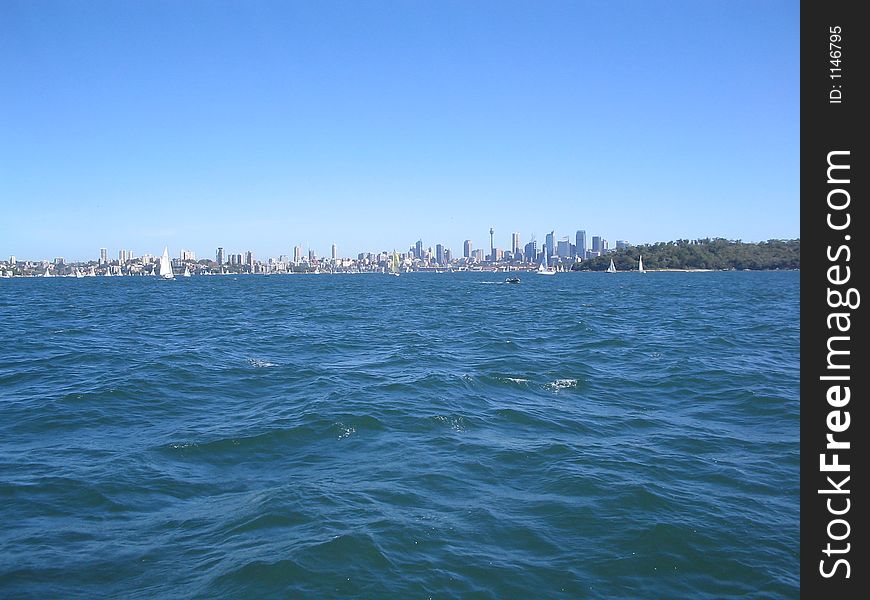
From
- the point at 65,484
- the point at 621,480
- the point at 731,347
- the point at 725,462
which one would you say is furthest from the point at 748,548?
the point at 731,347

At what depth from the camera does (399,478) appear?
11.3 meters

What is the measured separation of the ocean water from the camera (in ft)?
25.9
